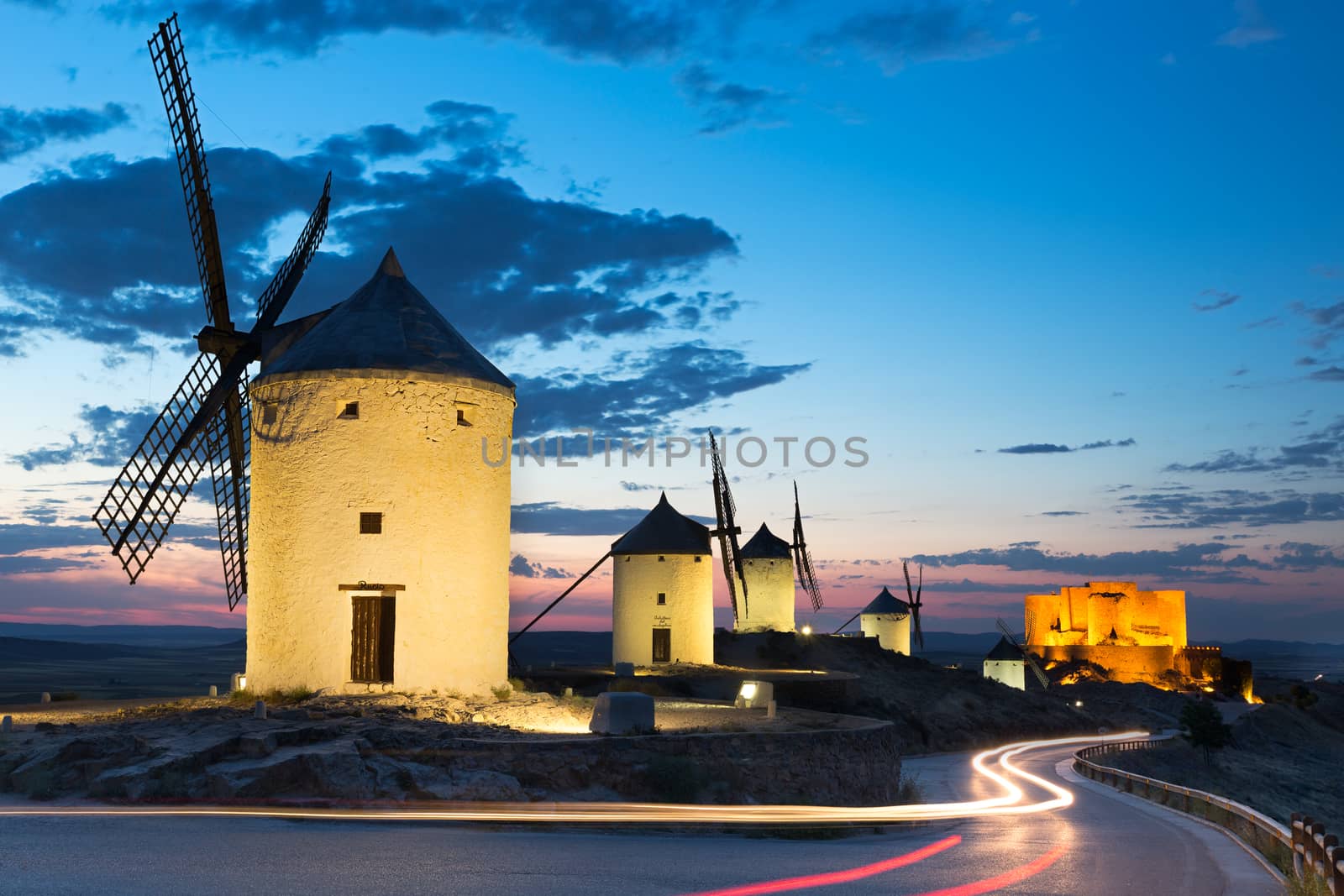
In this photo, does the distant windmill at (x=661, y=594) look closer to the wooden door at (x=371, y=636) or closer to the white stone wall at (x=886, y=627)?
the wooden door at (x=371, y=636)

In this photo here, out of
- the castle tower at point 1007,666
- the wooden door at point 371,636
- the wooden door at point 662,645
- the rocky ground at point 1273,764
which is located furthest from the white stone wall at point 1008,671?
the wooden door at point 371,636

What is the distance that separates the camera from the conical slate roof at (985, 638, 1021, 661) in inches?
2714

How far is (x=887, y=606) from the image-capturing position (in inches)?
2692

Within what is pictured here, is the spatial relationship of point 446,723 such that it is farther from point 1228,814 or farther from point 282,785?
point 1228,814

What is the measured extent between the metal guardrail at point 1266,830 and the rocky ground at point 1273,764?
52.8ft

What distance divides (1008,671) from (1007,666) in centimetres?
30

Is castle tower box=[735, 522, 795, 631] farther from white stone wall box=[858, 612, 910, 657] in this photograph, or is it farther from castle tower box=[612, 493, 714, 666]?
castle tower box=[612, 493, 714, 666]

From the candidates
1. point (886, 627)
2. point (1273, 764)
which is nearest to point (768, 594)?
point (886, 627)

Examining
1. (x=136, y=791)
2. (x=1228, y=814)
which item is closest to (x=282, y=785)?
(x=136, y=791)

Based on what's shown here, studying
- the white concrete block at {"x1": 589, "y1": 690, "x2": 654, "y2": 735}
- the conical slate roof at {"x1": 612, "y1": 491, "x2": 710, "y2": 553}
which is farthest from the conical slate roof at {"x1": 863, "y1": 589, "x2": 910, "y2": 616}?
the white concrete block at {"x1": 589, "y1": 690, "x2": 654, "y2": 735}

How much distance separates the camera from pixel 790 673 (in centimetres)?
4150

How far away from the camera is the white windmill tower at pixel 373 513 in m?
21.8

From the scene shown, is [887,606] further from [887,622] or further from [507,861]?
[507,861]

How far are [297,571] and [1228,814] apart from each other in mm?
16378
